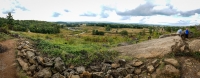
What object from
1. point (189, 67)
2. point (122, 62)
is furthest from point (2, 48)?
point (189, 67)

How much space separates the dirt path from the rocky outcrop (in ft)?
1.87

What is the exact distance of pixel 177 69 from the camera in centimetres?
1213

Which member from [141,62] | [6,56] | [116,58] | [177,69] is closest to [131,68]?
[141,62]

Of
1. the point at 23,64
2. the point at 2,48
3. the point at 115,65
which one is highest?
the point at 2,48

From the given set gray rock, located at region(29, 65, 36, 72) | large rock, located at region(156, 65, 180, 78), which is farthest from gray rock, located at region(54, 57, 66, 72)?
large rock, located at region(156, 65, 180, 78)

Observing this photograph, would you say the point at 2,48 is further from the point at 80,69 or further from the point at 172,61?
the point at 172,61

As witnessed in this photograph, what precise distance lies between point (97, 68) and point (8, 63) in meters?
6.52

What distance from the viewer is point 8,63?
1433cm

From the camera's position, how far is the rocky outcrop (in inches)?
493

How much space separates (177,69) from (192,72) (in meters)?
0.90

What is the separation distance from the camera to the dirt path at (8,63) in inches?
524

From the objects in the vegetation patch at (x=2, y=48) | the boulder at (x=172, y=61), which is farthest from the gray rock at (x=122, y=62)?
the vegetation patch at (x=2, y=48)

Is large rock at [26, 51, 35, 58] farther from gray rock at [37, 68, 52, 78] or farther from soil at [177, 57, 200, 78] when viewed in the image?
soil at [177, 57, 200, 78]

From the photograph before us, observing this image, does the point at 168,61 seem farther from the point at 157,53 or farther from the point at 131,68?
the point at 131,68
